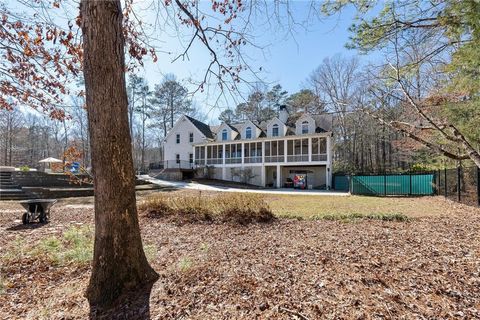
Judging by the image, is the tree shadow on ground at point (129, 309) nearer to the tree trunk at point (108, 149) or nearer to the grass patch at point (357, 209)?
the tree trunk at point (108, 149)

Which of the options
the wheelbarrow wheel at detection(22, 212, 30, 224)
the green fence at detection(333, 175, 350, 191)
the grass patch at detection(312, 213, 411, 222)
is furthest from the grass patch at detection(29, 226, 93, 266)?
the green fence at detection(333, 175, 350, 191)

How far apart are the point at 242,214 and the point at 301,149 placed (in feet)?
68.3

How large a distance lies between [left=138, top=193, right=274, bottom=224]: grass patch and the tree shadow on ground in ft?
13.8

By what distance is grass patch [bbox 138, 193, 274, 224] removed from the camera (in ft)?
Result: 23.1

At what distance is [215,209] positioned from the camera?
7.38m

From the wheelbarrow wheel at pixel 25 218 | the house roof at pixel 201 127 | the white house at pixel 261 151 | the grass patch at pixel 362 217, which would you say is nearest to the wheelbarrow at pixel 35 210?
the wheelbarrow wheel at pixel 25 218

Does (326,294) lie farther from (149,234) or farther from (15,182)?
(15,182)

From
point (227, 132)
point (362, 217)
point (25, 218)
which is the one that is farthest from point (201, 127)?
point (362, 217)

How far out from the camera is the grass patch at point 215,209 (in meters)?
7.05

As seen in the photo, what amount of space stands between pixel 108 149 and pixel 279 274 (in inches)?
97.5

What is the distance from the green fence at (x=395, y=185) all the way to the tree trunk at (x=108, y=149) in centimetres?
1837

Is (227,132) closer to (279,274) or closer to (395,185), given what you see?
(395,185)

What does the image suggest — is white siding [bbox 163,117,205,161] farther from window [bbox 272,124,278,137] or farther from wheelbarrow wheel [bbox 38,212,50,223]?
wheelbarrow wheel [bbox 38,212,50,223]

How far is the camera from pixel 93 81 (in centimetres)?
274
